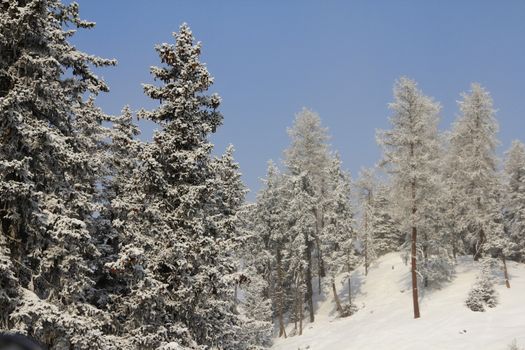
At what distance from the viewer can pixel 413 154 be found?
38.8 m

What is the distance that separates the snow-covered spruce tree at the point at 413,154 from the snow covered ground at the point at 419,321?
2978 millimetres

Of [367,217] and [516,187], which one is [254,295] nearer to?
[367,217]

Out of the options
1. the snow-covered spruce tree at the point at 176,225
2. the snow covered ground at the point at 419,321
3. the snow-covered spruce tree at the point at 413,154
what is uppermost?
the snow-covered spruce tree at the point at 413,154

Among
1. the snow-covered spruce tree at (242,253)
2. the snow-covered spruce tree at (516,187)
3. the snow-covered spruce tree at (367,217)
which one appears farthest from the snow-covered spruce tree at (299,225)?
the snow-covered spruce tree at (516,187)

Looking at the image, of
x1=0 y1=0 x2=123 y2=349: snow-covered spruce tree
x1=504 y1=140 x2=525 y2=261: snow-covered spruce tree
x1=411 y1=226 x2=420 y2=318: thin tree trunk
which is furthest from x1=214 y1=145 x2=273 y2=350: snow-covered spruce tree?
x1=504 y1=140 x2=525 y2=261: snow-covered spruce tree

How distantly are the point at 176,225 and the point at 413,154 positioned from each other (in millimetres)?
26741

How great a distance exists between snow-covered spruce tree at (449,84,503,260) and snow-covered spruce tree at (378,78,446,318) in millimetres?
6977

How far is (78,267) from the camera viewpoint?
13086 mm

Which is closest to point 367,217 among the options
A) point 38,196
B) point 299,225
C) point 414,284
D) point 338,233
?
point 338,233

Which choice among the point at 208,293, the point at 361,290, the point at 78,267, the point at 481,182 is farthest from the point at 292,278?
the point at 78,267

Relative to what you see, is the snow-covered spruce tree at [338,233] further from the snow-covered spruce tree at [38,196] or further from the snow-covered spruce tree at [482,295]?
the snow-covered spruce tree at [38,196]

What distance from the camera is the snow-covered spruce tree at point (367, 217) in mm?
59000

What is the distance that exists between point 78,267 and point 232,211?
566 inches

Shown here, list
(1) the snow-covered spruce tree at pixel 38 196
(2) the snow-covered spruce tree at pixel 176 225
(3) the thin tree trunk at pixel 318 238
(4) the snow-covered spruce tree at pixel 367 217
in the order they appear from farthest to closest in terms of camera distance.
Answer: (4) the snow-covered spruce tree at pixel 367 217 < (3) the thin tree trunk at pixel 318 238 < (2) the snow-covered spruce tree at pixel 176 225 < (1) the snow-covered spruce tree at pixel 38 196
